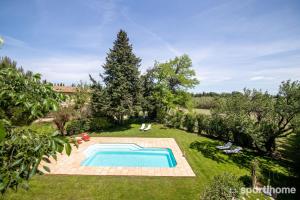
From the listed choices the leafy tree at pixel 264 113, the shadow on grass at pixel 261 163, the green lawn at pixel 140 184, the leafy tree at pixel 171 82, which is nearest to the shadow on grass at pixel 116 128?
the leafy tree at pixel 171 82

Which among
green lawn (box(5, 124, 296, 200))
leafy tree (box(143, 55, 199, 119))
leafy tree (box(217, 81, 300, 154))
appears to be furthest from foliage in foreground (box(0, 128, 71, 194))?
leafy tree (box(143, 55, 199, 119))

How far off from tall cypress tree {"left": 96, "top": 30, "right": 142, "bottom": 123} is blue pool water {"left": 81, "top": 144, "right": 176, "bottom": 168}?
6.08 m

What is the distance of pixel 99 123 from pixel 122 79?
6.41 metres

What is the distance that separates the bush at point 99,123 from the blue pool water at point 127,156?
17.7 ft

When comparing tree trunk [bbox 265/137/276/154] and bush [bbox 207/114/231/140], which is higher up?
bush [bbox 207/114/231/140]

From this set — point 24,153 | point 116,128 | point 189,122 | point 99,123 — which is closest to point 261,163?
point 189,122

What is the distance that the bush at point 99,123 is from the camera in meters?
22.4

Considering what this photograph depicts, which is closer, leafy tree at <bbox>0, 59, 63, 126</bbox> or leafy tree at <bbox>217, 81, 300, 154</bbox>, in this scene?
leafy tree at <bbox>0, 59, 63, 126</bbox>

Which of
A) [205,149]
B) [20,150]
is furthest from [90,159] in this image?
[20,150]

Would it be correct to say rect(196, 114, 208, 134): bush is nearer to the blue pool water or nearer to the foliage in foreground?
the blue pool water

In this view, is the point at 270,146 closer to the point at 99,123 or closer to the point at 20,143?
the point at 99,123

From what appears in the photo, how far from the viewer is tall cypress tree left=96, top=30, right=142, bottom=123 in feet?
74.4

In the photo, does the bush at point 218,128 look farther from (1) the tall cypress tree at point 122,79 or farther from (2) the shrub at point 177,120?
(1) the tall cypress tree at point 122,79

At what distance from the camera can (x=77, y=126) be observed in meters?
20.8
